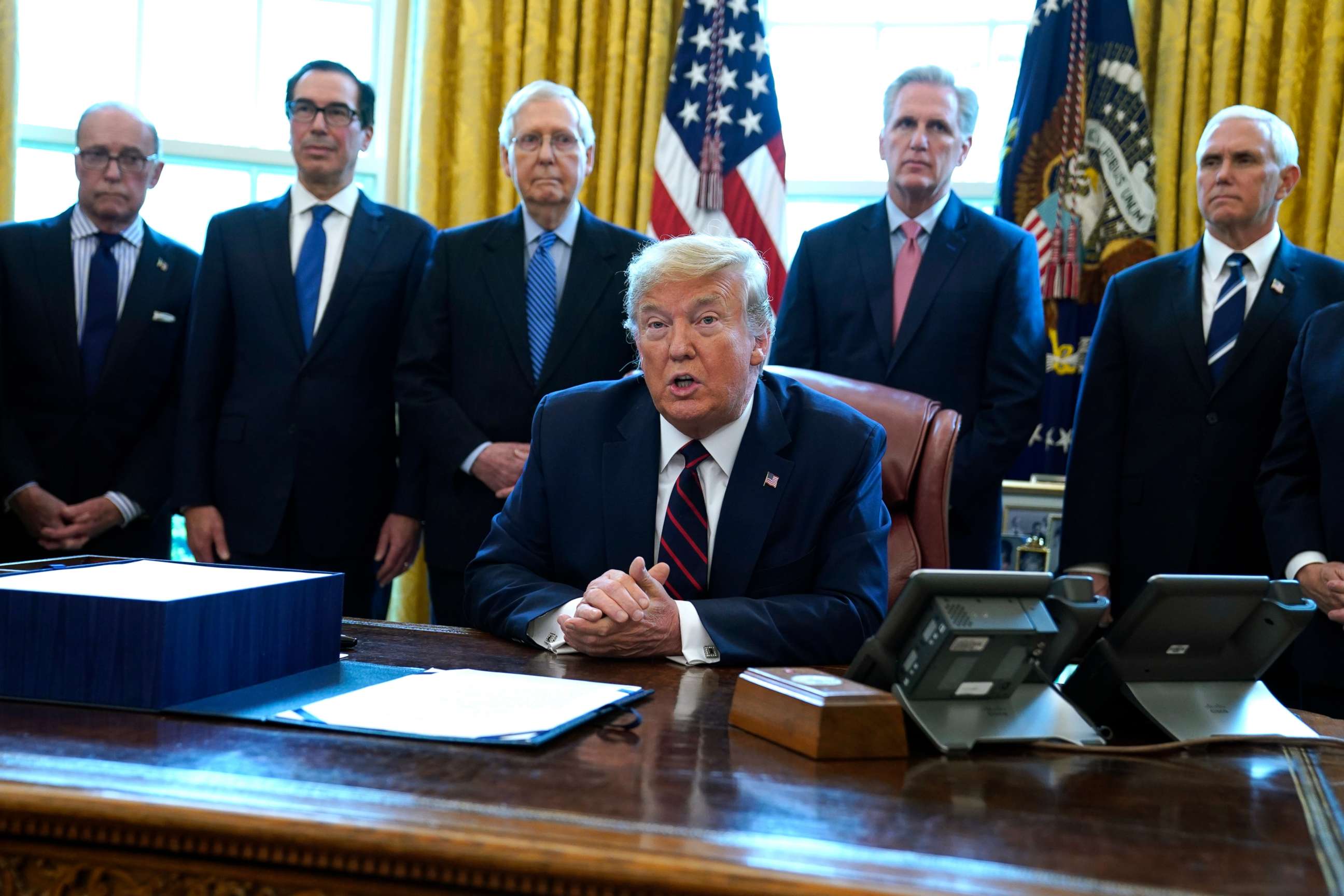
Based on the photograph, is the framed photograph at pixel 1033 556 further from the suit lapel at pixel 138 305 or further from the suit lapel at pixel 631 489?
the suit lapel at pixel 138 305

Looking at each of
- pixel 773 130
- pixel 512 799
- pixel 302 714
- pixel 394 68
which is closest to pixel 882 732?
pixel 512 799

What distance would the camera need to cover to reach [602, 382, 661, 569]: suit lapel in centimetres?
241

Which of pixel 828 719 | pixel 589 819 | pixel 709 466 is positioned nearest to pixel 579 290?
pixel 709 466

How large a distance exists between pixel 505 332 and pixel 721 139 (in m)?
1.92

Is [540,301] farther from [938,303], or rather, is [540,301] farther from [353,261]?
[938,303]

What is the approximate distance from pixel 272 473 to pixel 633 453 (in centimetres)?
164

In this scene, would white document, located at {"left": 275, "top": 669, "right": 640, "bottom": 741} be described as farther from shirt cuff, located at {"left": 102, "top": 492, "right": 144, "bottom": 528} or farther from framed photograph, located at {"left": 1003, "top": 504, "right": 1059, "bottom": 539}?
framed photograph, located at {"left": 1003, "top": 504, "right": 1059, "bottom": 539}

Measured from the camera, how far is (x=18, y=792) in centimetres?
124

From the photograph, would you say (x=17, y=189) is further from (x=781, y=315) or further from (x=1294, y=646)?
(x=1294, y=646)

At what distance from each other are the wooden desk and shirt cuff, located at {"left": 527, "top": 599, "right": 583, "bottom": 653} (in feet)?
2.06

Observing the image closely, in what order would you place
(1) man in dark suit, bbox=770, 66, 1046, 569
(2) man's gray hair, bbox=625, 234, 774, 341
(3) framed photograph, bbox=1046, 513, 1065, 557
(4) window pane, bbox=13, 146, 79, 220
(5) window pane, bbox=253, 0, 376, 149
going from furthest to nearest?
(5) window pane, bbox=253, 0, 376, 149, (4) window pane, bbox=13, 146, 79, 220, (3) framed photograph, bbox=1046, 513, 1065, 557, (1) man in dark suit, bbox=770, 66, 1046, 569, (2) man's gray hair, bbox=625, 234, 774, 341

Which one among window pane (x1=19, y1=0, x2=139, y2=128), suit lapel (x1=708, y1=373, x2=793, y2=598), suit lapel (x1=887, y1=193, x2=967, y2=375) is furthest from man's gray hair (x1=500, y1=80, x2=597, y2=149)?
Result: window pane (x1=19, y1=0, x2=139, y2=128)

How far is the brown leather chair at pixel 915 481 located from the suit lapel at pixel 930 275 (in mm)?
882

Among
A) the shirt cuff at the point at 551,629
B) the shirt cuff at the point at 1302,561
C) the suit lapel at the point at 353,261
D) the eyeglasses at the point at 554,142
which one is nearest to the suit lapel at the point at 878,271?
the eyeglasses at the point at 554,142
